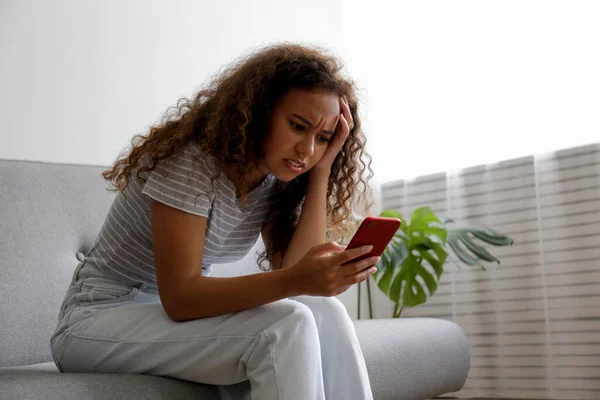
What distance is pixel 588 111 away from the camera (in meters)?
2.56

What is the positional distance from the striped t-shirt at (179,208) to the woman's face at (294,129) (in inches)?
3.7

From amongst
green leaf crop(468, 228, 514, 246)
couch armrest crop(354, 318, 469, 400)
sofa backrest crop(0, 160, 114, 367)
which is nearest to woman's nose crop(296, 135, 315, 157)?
couch armrest crop(354, 318, 469, 400)

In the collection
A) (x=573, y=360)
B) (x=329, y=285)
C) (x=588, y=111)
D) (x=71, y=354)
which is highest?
(x=588, y=111)

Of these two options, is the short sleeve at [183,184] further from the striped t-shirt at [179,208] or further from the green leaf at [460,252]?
the green leaf at [460,252]

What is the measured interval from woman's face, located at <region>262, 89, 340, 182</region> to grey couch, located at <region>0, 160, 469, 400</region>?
40 cm

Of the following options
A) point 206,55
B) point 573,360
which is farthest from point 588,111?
point 206,55

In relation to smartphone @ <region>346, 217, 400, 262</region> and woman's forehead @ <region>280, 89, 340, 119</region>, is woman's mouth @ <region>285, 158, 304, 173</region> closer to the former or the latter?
woman's forehead @ <region>280, 89, 340, 119</region>

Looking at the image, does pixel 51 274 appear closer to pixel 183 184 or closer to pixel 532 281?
pixel 183 184

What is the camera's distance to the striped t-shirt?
119 cm

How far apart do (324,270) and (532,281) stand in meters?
1.76

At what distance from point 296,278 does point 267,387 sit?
0.56 ft

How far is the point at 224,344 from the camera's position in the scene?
3.60 feet

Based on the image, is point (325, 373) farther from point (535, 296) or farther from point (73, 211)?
point (535, 296)

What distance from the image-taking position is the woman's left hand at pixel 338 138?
138 cm
